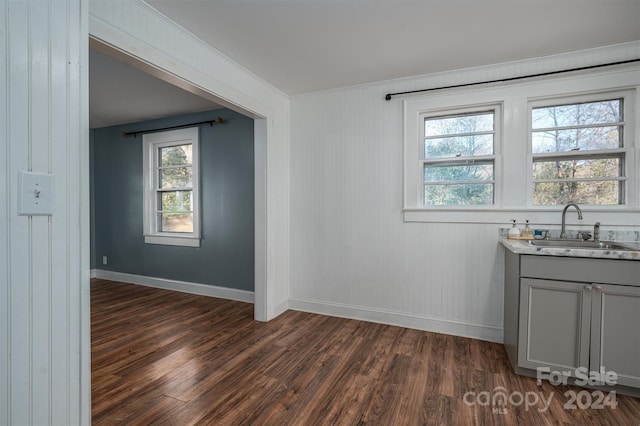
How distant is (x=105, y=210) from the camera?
5211mm

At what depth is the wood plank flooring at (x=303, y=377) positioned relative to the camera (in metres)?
1.83

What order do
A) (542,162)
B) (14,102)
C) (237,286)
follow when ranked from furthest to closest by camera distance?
(237,286) → (542,162) → (14,102)

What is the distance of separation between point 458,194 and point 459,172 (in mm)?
216

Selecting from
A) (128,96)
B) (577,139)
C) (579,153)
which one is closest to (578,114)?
(577,139)

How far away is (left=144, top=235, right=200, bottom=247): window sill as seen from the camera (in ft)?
14.3

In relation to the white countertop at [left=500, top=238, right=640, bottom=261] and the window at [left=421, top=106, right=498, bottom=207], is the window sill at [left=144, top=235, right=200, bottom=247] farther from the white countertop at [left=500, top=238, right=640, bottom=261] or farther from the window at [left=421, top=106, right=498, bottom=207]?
the white countertop at [left=500, top=238, right=640, bottom=261]

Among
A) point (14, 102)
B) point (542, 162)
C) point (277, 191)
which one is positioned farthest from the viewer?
point (277, 191)

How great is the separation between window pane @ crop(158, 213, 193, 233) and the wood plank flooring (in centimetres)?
153

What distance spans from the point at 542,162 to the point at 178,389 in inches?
135

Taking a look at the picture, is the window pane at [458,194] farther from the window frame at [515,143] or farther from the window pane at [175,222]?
the window pane at [175,222]

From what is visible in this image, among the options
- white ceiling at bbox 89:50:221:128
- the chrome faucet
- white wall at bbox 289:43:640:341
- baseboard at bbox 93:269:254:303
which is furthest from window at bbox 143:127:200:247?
the chrome faucet

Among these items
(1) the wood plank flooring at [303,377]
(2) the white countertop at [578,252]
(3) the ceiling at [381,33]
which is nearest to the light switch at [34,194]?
(1) the wood plank flooring at [303,377]

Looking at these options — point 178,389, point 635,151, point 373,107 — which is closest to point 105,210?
point 178,389

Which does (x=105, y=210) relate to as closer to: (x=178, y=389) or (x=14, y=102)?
(x=178, y=389)
